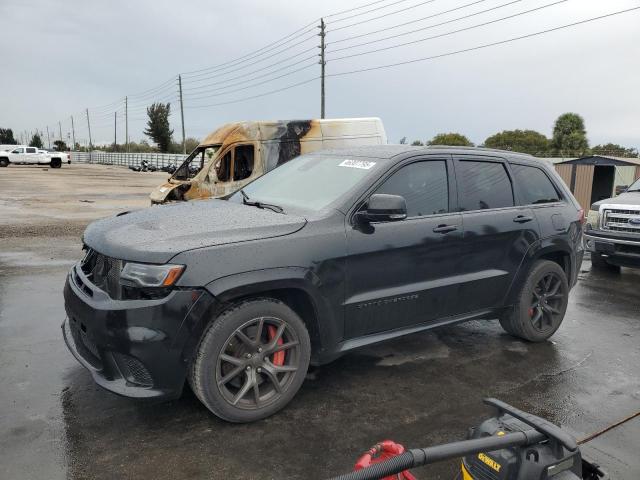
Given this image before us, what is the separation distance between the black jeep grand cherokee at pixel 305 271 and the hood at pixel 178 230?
0.04 feet

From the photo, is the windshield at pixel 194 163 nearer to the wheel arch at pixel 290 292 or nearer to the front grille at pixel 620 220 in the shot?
the front grille at pixel 620 220

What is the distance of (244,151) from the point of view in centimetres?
1180

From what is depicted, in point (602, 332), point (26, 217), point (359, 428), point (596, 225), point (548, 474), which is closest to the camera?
point (548, 474)

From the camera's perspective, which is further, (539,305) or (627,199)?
(627,199)

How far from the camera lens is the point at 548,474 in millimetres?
1996

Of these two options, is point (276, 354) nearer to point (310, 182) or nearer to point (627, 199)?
point (310, 182)

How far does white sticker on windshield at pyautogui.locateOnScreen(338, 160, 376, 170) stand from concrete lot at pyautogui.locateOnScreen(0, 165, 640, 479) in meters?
1.58

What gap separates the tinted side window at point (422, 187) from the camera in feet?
12.9

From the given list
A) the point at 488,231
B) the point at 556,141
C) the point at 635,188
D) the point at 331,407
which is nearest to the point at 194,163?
the point at 635,188

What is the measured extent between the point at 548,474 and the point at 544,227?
3099 mm

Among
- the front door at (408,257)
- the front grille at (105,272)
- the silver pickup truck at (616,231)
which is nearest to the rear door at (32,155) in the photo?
the silver pickup truck at (616,231)

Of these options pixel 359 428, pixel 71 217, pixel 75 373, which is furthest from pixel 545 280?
pixel 71 217

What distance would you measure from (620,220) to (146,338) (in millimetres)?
7209

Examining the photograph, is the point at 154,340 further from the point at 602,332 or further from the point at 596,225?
the point at 596,225
